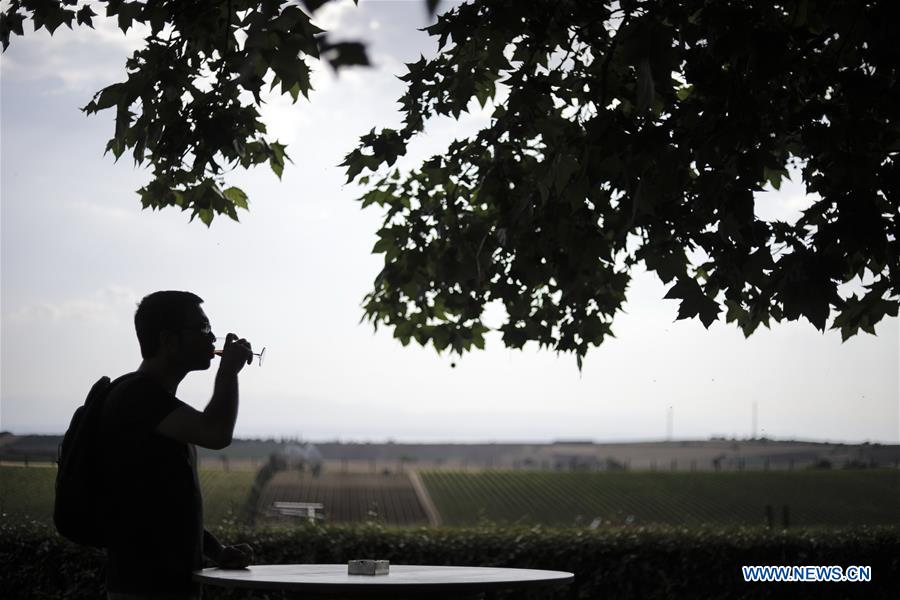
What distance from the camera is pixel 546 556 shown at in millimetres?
9195

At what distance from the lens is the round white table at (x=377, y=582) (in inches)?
151

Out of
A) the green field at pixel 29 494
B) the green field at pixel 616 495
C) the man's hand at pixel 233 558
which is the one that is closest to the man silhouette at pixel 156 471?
the man's hand at pixel 233 558

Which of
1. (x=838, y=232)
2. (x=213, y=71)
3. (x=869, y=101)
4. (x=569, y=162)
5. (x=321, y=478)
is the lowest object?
(x=321, y=478)

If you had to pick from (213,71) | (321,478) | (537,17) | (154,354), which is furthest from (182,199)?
(321,478)

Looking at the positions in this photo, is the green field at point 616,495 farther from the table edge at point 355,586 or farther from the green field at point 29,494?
the table edge at point 355,586

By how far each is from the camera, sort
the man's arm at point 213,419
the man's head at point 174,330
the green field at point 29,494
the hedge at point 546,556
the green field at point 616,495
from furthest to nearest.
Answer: the green field at point 616,495 → the green field at point 29,494 → the hedge at point 546,556 → the man's head at point 174,330 → the man's arm at point 213,419

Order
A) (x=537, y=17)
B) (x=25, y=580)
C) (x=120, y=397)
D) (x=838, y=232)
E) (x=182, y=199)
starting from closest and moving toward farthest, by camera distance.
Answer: (x=120, y=397)
(x=838, y=232)
(x=537, y=17)
(x=182, y=199)
(x=25, y=580)

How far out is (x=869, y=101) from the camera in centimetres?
525

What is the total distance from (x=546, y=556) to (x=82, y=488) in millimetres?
6067

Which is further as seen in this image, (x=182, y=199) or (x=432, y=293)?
(x=432, y=293)

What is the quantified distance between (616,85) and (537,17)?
3.06ft

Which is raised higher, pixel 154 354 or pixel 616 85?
pixel 616 85

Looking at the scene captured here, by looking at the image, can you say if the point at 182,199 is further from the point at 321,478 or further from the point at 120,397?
the point at 321,478

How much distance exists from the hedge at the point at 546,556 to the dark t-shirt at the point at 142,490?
5189 millimetres
